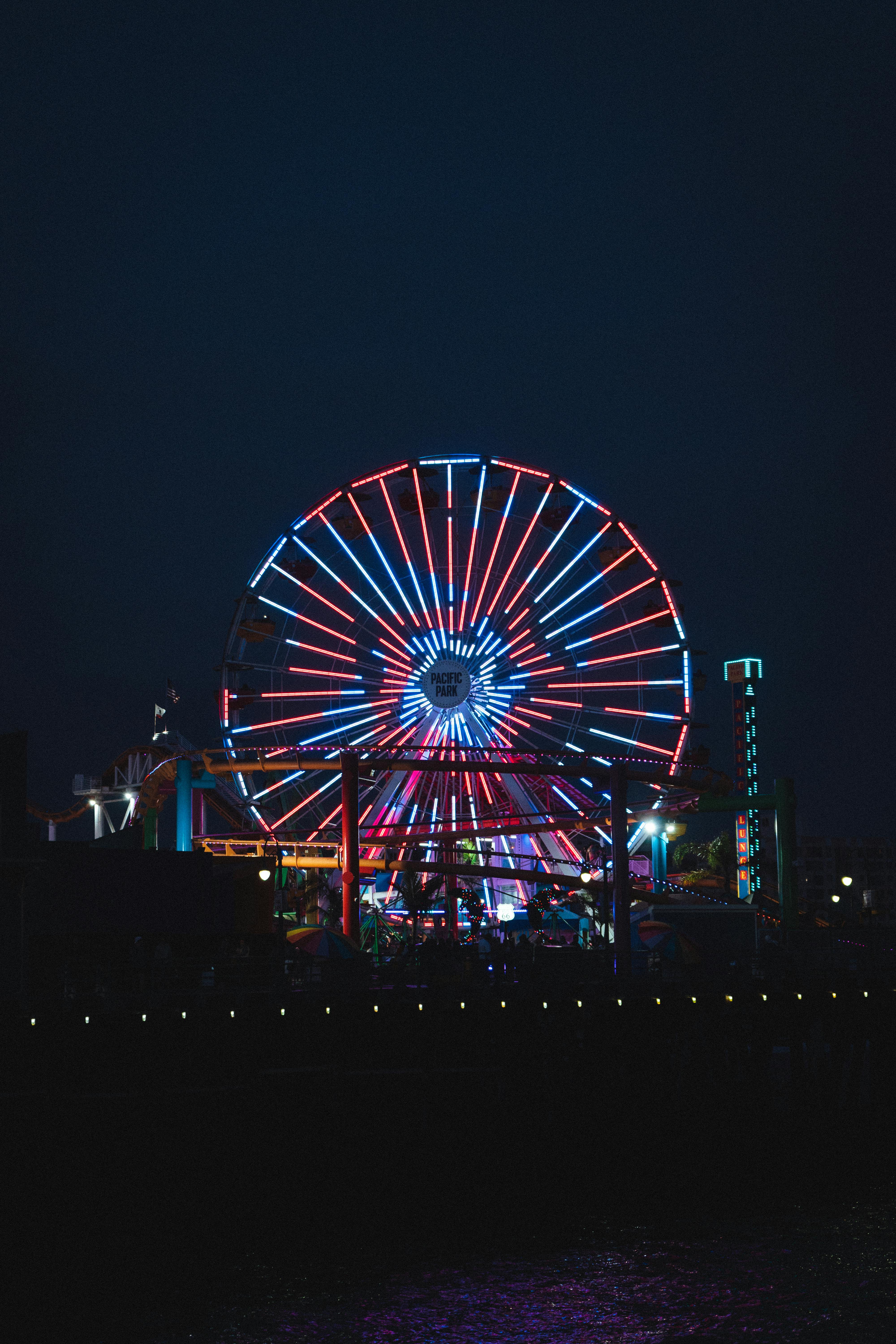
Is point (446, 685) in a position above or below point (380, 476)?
below

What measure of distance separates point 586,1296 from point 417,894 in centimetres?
3636

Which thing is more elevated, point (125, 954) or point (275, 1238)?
point (125, 954)

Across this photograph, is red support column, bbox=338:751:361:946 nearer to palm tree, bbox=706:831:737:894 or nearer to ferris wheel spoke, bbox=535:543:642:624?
ferris wheel spoke, bbox=535:543:642:624

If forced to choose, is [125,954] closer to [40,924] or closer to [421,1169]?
[40,924]

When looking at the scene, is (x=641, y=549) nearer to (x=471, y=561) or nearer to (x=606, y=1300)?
(x=471, y=561)

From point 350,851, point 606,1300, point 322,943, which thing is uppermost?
point 350,851

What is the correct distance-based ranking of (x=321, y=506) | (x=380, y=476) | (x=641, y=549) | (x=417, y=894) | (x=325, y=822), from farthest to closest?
(x=417, y=894), (x=380, y=476), (x=321, y=506), (x=641, y=549), (x=325, y=822)

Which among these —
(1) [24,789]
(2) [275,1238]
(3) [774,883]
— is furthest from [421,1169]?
(3) [774,883]

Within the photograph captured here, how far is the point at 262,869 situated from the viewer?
4128 cm

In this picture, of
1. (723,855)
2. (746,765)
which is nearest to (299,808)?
(746,765)

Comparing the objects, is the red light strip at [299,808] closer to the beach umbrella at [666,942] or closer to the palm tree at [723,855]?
the beach umbrella at [666,942]

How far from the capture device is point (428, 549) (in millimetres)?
55375

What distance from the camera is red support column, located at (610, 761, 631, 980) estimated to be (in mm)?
42125

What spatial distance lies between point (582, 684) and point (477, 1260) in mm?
31096
